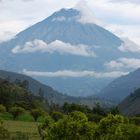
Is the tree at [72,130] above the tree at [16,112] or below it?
below

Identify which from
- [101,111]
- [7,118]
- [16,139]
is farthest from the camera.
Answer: [101,111]

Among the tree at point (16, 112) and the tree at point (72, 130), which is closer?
the tree at point (72, 130)

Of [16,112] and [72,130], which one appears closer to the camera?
[72,130]

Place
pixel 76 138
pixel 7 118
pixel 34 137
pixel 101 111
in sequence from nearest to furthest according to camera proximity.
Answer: pixel 76 138, pixel 34 137, pixel 7 118, pixel 101 111

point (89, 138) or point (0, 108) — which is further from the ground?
point (0, 108)

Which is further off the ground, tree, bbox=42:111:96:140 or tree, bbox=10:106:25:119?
tree, bbox=10:106:25:119

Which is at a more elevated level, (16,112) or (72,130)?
(16,112)

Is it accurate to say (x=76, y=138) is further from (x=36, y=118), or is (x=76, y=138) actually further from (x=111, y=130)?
(x=36, y=118)

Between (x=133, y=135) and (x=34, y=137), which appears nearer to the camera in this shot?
(x=133, y=135)

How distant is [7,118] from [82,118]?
96.3 meters

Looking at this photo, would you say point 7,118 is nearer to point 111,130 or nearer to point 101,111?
point 101,111

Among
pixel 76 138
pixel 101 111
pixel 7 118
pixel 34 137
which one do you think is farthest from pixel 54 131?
pixel 101 111

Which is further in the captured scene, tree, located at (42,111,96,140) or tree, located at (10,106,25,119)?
tree, located at (10,106,25,119)

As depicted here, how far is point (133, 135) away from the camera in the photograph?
70.4 m
